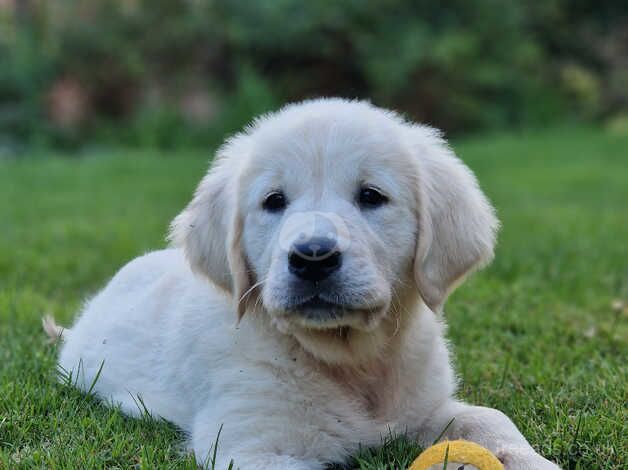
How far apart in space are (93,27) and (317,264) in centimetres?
1335

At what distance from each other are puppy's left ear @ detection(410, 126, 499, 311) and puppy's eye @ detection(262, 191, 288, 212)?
0.49 m

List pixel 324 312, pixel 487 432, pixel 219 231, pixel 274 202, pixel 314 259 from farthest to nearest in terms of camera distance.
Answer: pixel 219 231, pixel 274 202, pixel 487 432, pixel 324 312, pixel 314 259

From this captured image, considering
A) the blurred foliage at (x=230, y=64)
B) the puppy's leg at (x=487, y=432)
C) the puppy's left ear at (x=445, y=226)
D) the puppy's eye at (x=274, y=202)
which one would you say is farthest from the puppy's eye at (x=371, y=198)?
the blurred foliage at (x=230, y=64)

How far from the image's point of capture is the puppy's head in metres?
2.67

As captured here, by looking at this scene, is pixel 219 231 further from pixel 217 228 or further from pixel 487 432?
pixel 487 432

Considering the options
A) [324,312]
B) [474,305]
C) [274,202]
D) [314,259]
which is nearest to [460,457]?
[324,312]

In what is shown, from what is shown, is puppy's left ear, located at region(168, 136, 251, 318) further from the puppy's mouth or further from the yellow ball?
the yellow ball

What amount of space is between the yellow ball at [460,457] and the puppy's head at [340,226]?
19.1 inches

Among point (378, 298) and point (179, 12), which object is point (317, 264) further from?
point (179, 12)

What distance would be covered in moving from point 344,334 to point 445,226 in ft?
1.75

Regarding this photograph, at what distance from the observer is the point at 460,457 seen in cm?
247

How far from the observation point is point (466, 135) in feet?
52.9

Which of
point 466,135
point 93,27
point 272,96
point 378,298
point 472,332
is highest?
point 378,298

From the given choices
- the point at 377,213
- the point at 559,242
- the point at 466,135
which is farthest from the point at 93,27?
the point at 377,213
